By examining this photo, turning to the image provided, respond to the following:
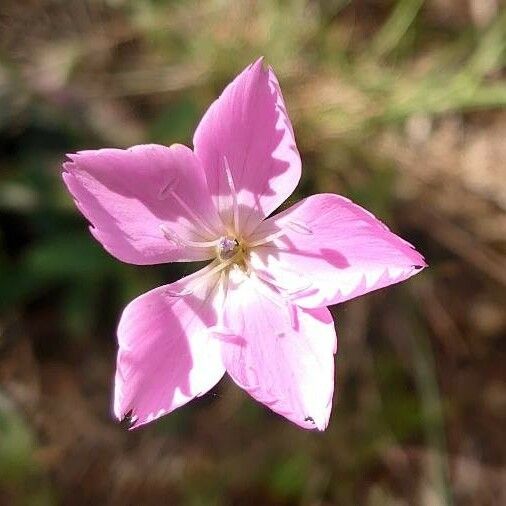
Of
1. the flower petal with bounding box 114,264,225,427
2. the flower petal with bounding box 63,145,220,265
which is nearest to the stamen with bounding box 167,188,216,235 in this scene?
the flower petal with bounding box 63,145,220,265

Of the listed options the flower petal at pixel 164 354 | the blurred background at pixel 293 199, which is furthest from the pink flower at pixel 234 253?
the blurred background at pixel 293 199

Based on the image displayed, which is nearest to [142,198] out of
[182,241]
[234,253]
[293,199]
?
[182,241]

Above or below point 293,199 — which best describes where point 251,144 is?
above

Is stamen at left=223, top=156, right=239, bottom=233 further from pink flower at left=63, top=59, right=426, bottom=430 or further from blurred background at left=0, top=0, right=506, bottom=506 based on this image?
blurred background at left=0, top=0, right=506, bottom=506

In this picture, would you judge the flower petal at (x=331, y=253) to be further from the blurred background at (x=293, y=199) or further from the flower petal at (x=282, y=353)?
the blurred background at (x=293, y=199)

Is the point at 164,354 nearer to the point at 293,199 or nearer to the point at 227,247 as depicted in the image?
the point at 227,247

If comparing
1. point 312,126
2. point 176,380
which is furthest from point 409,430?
point 176,380
